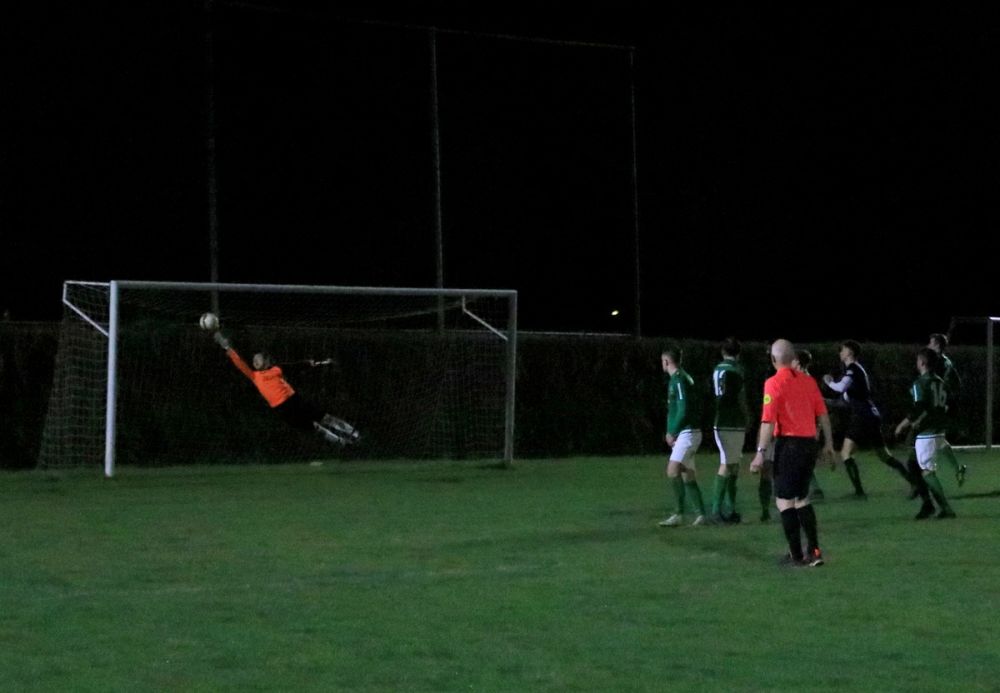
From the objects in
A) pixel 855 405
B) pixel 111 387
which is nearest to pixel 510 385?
pixel 111 387

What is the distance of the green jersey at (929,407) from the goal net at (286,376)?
906 centimetres

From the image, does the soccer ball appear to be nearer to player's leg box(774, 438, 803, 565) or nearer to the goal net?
the goal net

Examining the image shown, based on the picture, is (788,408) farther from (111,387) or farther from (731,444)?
(111,387)

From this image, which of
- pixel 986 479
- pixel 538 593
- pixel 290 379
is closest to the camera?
pixel 538 593

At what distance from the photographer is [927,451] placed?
15359mm

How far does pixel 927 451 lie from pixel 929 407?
519mm

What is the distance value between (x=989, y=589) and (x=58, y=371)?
49.9ft

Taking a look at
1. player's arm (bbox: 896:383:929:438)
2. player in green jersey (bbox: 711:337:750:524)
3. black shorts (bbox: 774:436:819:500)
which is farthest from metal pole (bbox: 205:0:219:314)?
black shorts (bbox: 774:436:819:500)

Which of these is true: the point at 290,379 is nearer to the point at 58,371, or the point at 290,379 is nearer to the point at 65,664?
the point at 58,371

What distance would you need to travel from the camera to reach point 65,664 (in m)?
7.96

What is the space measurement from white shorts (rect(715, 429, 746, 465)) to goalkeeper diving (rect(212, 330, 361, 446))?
878 centimetres

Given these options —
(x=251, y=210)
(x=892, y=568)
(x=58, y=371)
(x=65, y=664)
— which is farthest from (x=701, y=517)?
(x=251, y=210)

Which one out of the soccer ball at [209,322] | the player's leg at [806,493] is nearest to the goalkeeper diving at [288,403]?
the soccer ball at [209,322]

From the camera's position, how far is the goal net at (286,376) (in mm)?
22406
